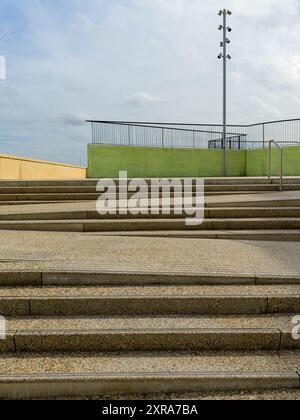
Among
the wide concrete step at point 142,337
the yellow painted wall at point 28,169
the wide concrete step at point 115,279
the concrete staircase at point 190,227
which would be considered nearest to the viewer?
the wide concrete step at point 142,337

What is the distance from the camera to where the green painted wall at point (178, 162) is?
14.9 m

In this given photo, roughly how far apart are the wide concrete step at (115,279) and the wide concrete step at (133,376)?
0.86 meters

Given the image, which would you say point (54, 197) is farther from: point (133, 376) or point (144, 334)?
point (133, 376)

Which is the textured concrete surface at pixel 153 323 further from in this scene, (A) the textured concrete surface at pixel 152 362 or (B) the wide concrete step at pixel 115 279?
(B) the wide concrete step at pixel 115 279

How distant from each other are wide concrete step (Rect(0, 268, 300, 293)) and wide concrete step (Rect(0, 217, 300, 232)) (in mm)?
2379

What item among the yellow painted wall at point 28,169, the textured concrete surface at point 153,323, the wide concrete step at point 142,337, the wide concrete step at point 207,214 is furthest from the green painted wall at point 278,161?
the wide concrete step at point 142,337

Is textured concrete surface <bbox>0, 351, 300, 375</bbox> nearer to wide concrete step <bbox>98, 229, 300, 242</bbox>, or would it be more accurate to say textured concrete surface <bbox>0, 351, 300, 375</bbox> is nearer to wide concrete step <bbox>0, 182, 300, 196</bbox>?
wide concrete step <bbox>98, 229, 300, 242</bbox>

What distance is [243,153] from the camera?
17.0 metres

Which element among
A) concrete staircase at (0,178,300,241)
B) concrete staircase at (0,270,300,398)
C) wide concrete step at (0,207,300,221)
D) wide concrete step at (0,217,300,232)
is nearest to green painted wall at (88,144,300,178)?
concrete staircase at (0,178,300,241)

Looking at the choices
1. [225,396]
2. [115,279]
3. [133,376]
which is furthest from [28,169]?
[225,396]

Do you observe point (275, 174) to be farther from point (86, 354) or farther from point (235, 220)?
point (86, 354)
